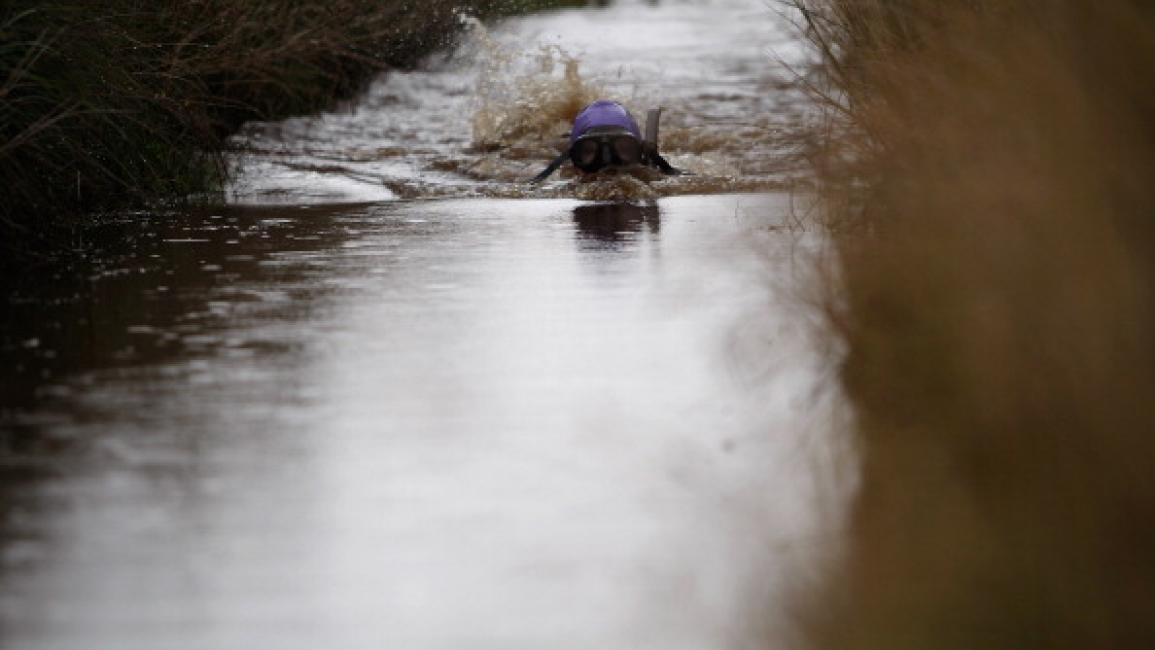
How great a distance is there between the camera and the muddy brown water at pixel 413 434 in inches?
169

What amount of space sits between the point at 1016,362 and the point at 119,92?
6544 mm

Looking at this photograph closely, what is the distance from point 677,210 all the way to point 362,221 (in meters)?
1.83

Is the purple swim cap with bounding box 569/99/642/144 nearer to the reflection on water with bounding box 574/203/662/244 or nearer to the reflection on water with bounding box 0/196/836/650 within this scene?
the reflection on water with bounding box 574/203/662/244

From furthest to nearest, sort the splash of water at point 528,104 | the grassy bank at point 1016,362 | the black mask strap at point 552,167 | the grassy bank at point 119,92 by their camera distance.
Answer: the splash of water at point 528,104
the black mask strap at point 552,167
the grassy bank at point 119,92
the grassy bank at point 1016,362

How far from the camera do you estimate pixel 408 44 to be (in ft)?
68.9

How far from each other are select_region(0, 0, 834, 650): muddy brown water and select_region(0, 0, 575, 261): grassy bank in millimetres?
417

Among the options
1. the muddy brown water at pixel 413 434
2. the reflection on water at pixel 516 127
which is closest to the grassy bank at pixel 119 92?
the muddy brown water at pixel 413 434

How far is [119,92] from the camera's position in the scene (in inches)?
389

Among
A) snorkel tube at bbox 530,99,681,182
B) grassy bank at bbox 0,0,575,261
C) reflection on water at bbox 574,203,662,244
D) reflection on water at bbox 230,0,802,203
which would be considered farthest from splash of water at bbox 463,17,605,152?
reflection on water at bbox 574,203,662,244

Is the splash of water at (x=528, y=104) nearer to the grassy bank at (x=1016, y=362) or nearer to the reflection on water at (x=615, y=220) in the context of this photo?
the reflection on water at (x=615, y=220)

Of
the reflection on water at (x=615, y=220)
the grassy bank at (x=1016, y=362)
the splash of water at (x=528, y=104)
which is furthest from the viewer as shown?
the splash of water at (x=528, y=104)

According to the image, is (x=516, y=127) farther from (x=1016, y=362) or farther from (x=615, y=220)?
(x=1016, y=362)

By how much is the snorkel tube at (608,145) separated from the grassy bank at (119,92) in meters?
2.31

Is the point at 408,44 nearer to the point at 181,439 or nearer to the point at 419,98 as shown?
the point at 419,98
